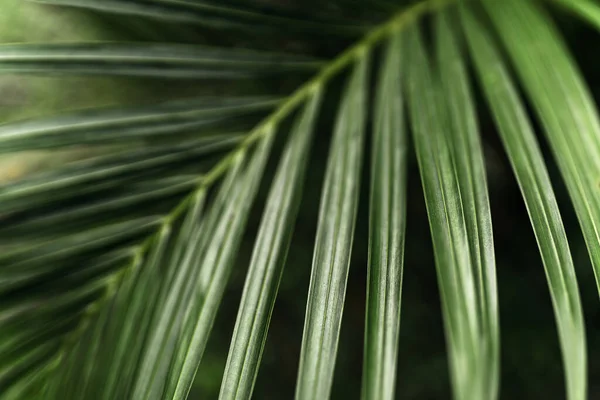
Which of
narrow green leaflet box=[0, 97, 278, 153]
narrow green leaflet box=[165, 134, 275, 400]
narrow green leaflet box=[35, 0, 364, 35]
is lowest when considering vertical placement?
narrow green leaflet box=[165, 134, 275, 400]

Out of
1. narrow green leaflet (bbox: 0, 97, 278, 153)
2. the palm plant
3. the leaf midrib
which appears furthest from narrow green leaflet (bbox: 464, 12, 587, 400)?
narrow green leaflet (bbox: 0, 97, 278, 153)

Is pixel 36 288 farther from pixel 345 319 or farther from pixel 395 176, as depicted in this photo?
pixel 345 319

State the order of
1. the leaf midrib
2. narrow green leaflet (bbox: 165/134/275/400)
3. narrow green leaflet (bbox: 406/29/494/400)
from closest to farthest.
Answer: narrow green leaflet (bbox: 406/29/494/400) → narrow green leaflet (bbox: 165/134/275/400) → the leaf midrib

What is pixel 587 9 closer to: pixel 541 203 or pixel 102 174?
pixel 541 203

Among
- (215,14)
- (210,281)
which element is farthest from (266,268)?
(215,14)

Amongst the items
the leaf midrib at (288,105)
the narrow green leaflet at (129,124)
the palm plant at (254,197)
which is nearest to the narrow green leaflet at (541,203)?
the palm plant at (254,197)

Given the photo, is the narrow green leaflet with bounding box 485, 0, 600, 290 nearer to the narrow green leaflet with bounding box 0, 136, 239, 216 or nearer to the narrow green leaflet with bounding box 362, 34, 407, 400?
the narrow green leaflet with bounding box 362, 34, 407, 400

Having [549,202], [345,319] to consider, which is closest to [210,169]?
[549,202]
